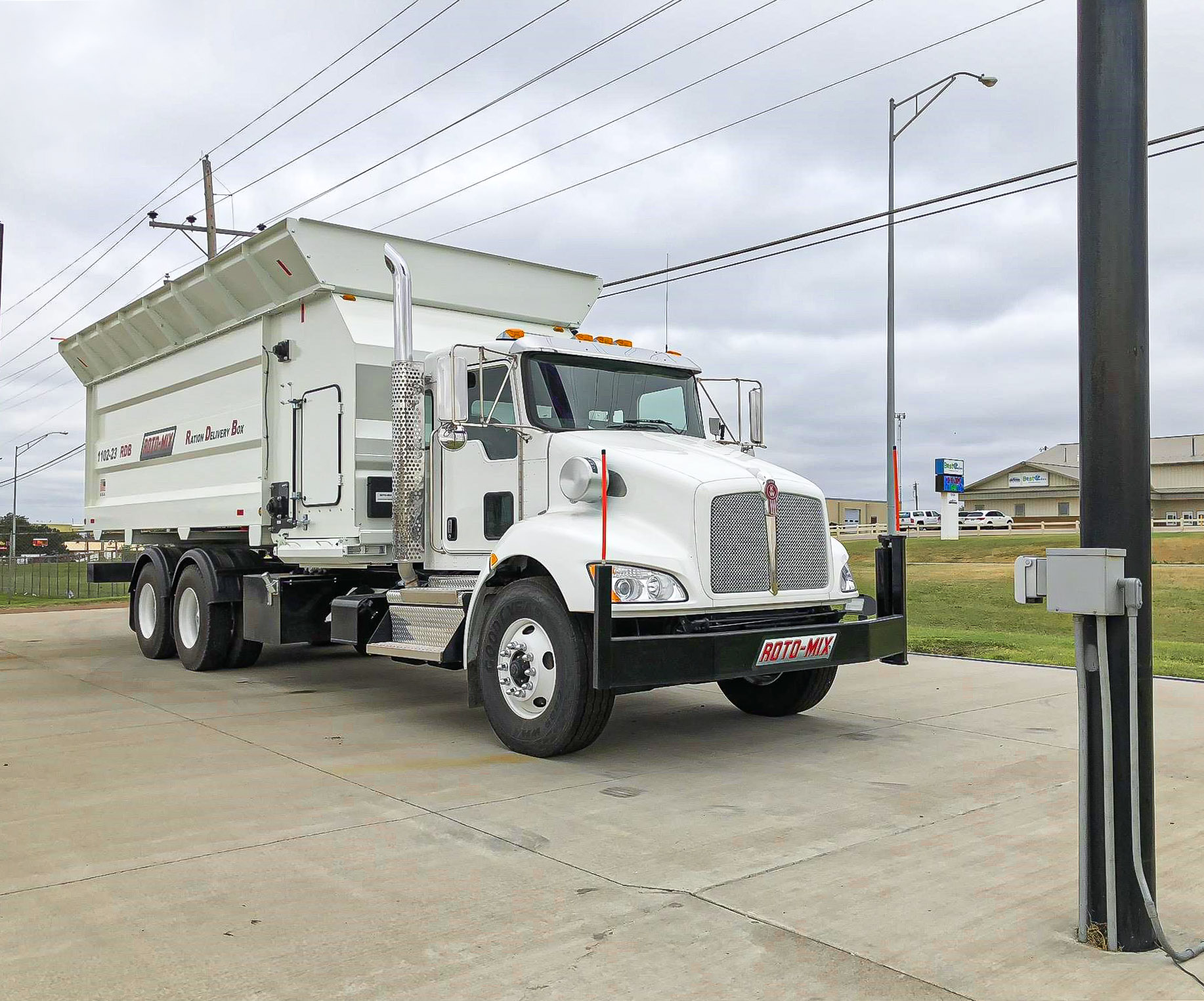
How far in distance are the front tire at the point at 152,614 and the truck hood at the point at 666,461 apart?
6312 millimetres

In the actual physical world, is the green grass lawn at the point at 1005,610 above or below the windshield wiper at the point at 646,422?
below

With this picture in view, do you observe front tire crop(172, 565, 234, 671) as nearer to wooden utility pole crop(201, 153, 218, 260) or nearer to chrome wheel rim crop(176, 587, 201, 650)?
chrome wheel rim crop(176, 587, 201, 650)

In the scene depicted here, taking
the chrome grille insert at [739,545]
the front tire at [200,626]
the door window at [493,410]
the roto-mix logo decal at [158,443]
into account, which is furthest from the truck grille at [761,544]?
the roto-mix logo decal at [158,443]

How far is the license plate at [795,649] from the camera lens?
672 cm

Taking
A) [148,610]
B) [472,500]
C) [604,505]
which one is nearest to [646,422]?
[472,500]

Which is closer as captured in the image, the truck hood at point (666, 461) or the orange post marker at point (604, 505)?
the orange post marker at point (604, 505)

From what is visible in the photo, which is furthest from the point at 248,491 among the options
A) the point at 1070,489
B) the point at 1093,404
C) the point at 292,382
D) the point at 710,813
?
the point at 1070,489

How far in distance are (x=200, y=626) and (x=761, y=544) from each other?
6614 mm

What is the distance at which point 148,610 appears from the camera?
12438 millimetres

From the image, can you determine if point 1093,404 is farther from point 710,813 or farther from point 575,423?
point 575,423

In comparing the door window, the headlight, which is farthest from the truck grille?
the door window

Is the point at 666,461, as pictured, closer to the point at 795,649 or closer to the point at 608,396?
the point at 608,396

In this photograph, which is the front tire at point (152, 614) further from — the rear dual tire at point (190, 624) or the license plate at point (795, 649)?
the license plate at point (795, 649)

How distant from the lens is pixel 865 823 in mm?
5449
